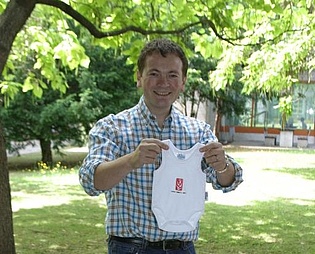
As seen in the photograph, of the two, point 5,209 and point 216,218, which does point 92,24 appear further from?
point 216,218

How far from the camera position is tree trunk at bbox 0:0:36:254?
166 inches

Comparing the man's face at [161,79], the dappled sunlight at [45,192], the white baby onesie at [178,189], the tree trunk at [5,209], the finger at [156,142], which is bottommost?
the dappled sunlight at [45,192]

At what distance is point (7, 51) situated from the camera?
4277mm

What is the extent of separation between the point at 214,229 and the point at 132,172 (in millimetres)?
4932

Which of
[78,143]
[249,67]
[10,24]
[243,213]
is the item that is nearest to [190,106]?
[78,143]

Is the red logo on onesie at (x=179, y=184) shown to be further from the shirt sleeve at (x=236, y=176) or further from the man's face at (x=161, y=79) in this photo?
the man's face at (x=161, y=79)

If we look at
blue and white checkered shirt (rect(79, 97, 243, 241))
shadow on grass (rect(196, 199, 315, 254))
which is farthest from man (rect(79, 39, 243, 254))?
shadow on grass (rect(196, 199, 315, 254))

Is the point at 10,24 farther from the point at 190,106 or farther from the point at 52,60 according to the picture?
the point at 190,106

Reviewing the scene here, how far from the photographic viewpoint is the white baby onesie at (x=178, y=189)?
215 cm

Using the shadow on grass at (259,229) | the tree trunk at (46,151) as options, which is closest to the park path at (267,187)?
the shadow on grass at (259,229)

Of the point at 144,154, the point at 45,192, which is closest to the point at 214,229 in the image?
the point at 45,192

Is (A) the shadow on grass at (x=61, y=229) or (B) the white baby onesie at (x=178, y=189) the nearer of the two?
(B) the white baby onesie at (x=178, y=189)

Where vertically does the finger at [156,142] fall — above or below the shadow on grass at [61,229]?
above

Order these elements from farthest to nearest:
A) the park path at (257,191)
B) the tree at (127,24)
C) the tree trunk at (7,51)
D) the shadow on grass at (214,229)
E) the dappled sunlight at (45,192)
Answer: the park path at (257,191) → the dappled sunlight at (45,192) → the shadow on grass at (214,229) → the tree at (127,24) → the tree trunk at (7,51)
